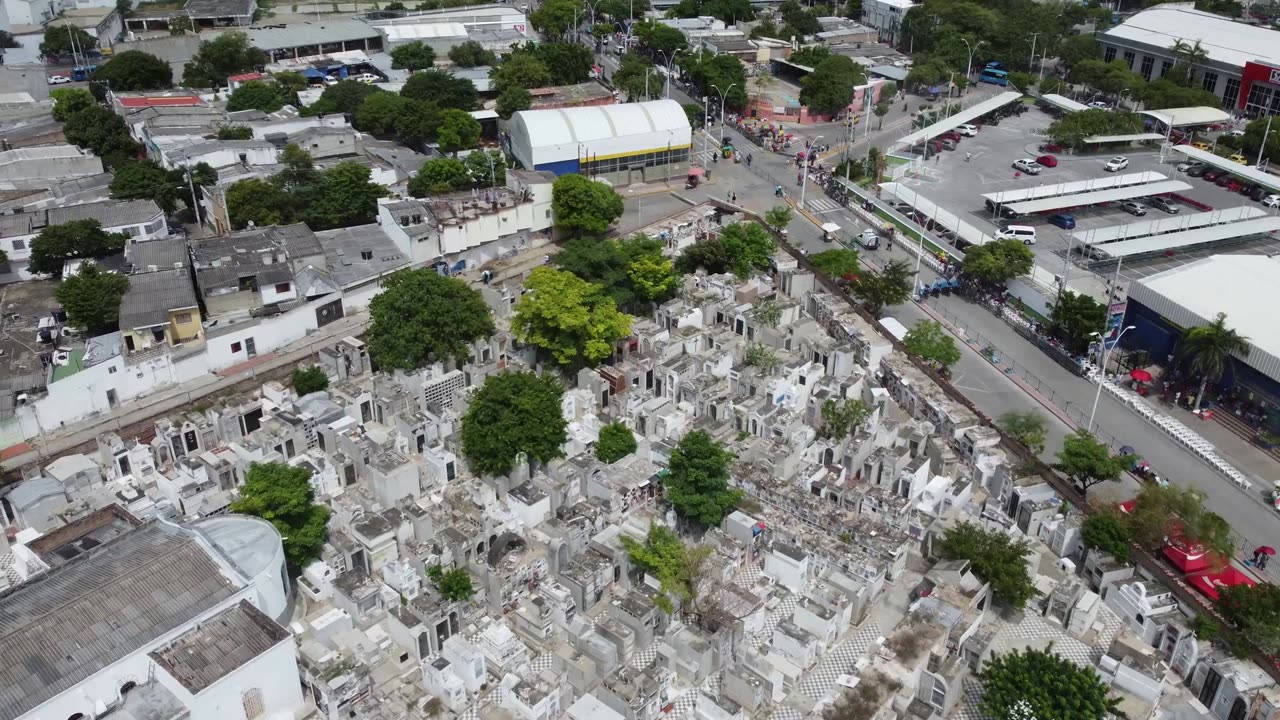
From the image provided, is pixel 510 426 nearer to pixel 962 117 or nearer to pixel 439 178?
pixel 439 178

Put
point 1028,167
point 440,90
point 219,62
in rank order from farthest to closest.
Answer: point 219,62 → point 440,90 → point 1028,167

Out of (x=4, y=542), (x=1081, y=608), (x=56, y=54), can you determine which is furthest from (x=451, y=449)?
(x=56, y=54)

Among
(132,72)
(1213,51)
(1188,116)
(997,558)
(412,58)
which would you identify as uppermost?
(1213,51)

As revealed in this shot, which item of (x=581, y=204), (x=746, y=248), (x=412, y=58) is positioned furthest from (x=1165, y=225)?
(x=412, y=58)

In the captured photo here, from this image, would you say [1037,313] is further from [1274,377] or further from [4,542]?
[4,542]

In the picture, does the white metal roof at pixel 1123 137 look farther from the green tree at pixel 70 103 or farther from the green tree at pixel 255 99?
the green tree at pixel 70 103

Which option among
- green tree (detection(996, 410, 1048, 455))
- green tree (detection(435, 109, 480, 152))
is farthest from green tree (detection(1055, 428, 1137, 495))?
green tree (detection(435, 109, 480, 152))

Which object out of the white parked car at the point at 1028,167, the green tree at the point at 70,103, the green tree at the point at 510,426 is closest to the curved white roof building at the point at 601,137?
the white parked car at the point at 1028,167
